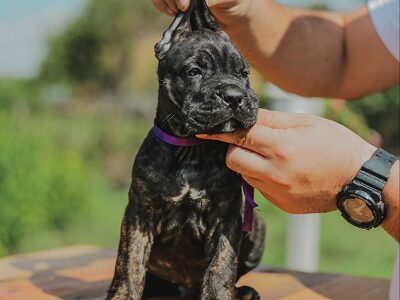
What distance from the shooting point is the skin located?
88.0 inches

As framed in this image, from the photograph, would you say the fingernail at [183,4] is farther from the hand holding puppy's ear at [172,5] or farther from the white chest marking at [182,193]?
the white chest marking at [182,193]

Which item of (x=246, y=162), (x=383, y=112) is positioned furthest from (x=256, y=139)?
(x=383, y=112)

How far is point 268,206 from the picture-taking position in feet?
30.6

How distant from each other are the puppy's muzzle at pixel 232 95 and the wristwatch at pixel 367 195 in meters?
0.48

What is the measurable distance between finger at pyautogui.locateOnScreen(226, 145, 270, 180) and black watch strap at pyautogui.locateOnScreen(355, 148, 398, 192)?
1.03 ft

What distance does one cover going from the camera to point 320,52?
361 cm

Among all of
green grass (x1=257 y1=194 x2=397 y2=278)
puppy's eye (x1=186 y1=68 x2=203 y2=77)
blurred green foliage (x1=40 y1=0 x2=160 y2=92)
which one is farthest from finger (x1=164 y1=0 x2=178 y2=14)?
blurred green foliage (x1=40 y1=0 x2=160 y2=92)

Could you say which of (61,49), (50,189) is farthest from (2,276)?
(61,49)

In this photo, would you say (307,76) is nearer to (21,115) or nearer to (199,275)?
(199,275)

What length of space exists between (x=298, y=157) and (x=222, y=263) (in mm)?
430

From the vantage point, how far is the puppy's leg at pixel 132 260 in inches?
91.7

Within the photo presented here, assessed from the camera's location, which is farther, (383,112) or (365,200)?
(383,112)

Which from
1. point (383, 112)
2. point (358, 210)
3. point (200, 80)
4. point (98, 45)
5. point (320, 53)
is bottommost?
point (358, 210)

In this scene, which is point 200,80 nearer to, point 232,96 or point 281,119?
point 232,96
